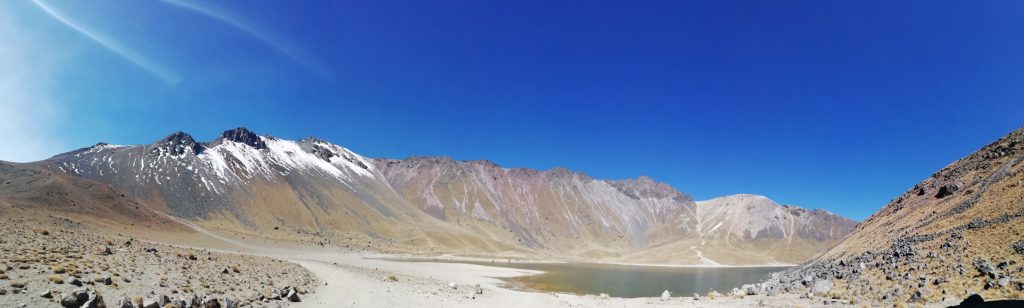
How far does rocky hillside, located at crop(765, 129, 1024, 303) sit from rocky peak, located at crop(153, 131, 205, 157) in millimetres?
218459

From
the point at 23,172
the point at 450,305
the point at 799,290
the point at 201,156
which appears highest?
the point at 201,156

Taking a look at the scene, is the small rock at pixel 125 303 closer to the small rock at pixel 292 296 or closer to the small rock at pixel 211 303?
the small rock at pixel 211 303

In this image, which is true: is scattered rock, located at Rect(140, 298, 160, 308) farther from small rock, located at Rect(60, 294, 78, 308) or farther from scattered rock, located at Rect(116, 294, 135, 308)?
small rock, located at Rect(60, 294, 78, 308)

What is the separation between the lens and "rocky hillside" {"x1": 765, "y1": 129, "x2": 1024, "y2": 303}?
2350 cm

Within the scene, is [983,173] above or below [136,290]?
above

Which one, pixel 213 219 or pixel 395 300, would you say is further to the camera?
pixel 213 219

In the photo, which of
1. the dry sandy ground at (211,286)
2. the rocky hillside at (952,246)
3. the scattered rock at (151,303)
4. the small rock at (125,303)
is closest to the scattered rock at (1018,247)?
the rocky hillside at (952,246)

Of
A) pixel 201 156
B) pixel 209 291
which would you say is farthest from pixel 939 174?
pixel 201 156

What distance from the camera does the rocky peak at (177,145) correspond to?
617ft

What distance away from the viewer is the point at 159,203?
149m

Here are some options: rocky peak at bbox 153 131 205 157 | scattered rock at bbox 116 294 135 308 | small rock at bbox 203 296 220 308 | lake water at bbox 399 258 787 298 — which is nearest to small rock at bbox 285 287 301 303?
small rock at bbox 203 296 220 308

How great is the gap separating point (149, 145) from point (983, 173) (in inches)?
9416

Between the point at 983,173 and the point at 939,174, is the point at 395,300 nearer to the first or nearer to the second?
the point at 983,173

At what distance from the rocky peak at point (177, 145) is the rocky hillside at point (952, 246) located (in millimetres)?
218459
